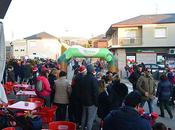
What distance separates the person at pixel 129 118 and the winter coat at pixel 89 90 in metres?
4.15

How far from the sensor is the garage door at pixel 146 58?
1758 inches

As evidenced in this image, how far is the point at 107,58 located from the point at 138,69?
751 cm

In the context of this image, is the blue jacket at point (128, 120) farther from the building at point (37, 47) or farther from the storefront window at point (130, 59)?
the building at point (37, 47)

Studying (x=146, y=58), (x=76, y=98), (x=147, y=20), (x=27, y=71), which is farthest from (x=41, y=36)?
(x=76, y=98)

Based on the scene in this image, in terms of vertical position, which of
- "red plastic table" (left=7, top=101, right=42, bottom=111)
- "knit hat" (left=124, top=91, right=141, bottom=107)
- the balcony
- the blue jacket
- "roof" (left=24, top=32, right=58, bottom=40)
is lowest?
"red plastic table" (left=7, top=101, right=42, bottom=111)

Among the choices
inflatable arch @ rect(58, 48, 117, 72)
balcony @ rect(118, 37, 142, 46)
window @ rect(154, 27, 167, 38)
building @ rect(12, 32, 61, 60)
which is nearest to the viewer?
inflatable arch @ rect(58, 48, 117, 72)

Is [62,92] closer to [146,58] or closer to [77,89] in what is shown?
[77,89]

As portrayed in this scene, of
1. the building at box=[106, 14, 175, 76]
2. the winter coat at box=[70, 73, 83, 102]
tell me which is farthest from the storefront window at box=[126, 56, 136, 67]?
the winter coat at box=[70, 73, 83, 102]

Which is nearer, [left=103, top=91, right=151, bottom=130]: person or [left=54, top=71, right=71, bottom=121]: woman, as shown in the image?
[left=103, top=91, right=151, bottom=130]: person

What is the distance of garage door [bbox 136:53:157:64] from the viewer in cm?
4466

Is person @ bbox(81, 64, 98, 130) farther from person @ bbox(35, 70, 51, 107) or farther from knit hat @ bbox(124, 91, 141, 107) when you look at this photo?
knit hat @ bbox(124, 91, 141, 107)

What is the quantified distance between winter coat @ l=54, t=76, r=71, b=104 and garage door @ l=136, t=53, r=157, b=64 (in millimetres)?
35087

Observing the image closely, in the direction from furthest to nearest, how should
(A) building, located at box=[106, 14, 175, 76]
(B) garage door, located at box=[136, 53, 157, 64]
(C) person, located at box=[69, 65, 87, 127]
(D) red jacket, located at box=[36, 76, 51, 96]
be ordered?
(A) building, located at box=[106, 14, 175, 76] < (B) garage door, located at box=[136, 53, 157, 64] < (D) red jacket, located at box=[36, 76, 51, 96] < (C) person, located at box=[69, 65, 87, 127]

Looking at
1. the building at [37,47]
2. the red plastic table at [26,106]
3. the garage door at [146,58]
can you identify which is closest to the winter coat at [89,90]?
the red plastic table at [26,106]
